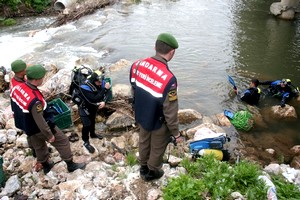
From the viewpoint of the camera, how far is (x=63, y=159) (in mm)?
4711

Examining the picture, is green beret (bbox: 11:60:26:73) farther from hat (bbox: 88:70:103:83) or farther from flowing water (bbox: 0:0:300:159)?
flowing water (bbox: 0:0:300:159)

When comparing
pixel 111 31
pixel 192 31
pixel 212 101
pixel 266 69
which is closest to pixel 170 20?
pixel 192 31

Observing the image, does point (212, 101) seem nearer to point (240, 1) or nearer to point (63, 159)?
point (63, 159)

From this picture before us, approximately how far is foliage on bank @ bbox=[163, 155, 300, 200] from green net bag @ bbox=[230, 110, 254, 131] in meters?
2.60

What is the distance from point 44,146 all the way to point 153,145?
181 cm

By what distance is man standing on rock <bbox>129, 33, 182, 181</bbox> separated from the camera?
11.6 ft

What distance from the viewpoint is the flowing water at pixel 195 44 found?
29.3 ft

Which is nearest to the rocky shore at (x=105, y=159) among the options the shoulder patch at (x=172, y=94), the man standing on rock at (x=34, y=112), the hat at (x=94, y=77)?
the man standing on rock at (x=34, y=112)

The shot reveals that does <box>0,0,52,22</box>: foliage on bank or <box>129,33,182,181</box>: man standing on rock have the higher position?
<box>129,33,182,181</box>: man standing on rock

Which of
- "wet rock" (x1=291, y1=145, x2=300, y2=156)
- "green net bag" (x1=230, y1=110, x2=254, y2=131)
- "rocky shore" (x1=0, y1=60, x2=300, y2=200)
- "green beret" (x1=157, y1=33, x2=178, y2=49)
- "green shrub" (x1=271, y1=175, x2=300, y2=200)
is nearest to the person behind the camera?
"green beret" (x1=157, y1=33, x2=178, y2=49)

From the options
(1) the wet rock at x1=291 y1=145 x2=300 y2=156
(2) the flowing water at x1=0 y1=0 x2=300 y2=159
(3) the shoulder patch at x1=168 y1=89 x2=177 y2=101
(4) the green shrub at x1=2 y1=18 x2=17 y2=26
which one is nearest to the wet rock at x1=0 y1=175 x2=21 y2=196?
(3) the shoulder patch at x1=168 y1=89 x2=177 y2=101

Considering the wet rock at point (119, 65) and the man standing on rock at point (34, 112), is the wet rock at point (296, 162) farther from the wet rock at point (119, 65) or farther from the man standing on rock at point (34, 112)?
the wet rock at point (119, 65)

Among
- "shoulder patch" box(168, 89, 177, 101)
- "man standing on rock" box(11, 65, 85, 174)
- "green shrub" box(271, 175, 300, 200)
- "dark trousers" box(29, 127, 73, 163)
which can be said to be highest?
"shoulder patch" box(168, 89, 177, 101)

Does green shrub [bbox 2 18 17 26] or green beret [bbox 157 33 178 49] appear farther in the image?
green shrub [bbox 2 18 17 26]
